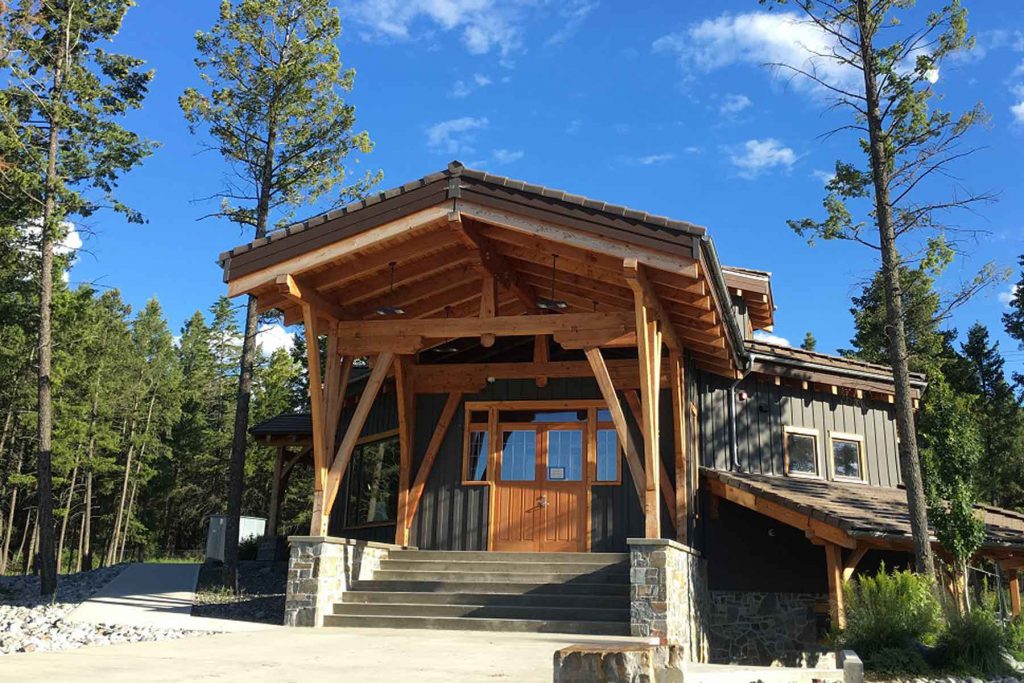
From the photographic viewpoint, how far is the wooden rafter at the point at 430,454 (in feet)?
40.3

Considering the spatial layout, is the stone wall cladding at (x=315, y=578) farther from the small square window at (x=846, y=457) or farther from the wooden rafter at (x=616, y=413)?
the small square window at (x=846, y=457)

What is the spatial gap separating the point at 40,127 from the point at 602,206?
495 inches

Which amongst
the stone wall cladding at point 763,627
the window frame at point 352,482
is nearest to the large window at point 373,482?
the window frame at point 352,482

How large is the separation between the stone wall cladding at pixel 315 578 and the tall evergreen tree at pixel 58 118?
7.26m

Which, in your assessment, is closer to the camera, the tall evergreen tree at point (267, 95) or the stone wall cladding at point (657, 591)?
the stone wall cladding at point (657, 591)

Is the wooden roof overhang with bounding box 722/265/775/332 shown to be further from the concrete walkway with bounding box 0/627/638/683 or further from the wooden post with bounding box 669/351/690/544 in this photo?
the concrete walkway with bounding box 0/627/638/683

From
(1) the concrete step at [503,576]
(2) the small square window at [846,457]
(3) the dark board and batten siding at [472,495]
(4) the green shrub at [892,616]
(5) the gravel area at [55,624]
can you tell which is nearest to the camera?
(4) the green shrub at [892,616]

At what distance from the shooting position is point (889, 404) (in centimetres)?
1382

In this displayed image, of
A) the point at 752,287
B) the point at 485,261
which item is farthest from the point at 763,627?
the point at 485,261

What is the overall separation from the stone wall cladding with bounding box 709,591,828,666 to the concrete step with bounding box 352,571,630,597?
8.90ft

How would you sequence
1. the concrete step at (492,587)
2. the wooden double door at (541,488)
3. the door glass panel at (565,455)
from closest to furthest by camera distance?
the concrete step at (492,587) < the wooden double door at (541,488) < the door glass panel at (565,455)

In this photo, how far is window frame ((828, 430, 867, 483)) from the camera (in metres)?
13.1

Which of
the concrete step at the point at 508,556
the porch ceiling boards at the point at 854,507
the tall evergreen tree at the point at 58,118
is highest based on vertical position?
the tall evergreen tree at the point at 58,118

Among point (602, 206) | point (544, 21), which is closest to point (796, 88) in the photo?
point (602, 206)
